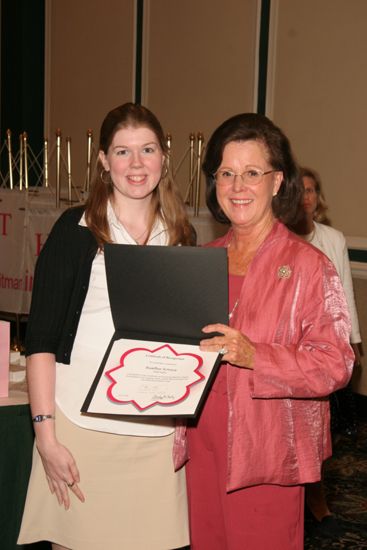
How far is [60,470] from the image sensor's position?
75.0 inches

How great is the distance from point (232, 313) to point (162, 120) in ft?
17.1

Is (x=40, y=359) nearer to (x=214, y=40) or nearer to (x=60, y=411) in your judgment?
(x=60, y=411)

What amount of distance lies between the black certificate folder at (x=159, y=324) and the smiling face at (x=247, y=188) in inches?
7.4

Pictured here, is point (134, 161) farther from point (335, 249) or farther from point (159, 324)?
point (335, 249)

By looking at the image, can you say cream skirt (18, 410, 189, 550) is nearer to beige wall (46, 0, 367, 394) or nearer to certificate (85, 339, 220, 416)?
certificate (85, 339, 220, 416)

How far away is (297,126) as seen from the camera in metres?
5.46

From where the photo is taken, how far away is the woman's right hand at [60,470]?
190cm

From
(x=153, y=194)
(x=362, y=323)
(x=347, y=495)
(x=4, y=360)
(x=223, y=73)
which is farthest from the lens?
(x=223, y=73)

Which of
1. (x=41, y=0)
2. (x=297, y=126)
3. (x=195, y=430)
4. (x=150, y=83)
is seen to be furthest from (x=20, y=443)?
(x=41, y=0)

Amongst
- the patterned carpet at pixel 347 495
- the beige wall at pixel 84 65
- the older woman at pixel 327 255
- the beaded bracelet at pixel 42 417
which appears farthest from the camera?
the beige wall at pixel 84 65

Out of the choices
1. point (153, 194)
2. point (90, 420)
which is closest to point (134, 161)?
point (153, 194)

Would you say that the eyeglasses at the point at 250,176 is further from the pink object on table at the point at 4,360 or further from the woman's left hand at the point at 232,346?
the pink object on table at the point at 4,360

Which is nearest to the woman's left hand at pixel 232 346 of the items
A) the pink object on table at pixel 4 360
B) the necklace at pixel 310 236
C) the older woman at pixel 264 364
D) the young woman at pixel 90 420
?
the older woman at pixel 264 364

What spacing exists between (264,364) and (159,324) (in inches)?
10.5
